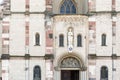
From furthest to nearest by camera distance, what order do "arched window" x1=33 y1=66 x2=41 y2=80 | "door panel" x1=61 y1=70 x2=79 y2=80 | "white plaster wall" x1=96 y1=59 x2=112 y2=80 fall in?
"door panel" x1=61 y1=70 x2=79 y2=80
"arched window" x1=33 y1=66 x2=41 y2=80
"white plaster wall" x1=96 y1=59 x2=112 y2=80

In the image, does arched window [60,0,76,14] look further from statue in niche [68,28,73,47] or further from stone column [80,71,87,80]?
stone column [80,71,87,80]

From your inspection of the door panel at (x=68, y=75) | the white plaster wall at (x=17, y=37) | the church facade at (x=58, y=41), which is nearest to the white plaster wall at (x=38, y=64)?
the church facade at (x=58, y=41)

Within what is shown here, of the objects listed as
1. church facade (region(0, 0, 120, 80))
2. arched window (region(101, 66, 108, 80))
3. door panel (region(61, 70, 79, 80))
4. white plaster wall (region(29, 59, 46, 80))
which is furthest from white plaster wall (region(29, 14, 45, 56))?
arched window (region(101, 66, 108, 80))

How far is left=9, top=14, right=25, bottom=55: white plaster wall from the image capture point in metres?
45.1

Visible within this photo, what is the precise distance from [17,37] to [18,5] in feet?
9.97

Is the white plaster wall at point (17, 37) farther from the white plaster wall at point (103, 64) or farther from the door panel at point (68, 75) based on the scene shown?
the white plaster wall at point (103, 64)

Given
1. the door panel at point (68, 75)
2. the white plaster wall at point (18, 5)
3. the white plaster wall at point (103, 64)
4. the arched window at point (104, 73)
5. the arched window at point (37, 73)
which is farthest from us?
the door panel at point (68, 75)

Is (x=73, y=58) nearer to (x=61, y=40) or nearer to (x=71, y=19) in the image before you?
(x=61, y=40)

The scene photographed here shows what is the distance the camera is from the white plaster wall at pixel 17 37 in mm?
45094

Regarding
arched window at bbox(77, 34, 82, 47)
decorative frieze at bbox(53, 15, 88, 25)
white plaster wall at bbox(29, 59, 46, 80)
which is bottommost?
white plaster wall at bbox(29, 59, 46, 80)

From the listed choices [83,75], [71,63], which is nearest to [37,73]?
[71,63]

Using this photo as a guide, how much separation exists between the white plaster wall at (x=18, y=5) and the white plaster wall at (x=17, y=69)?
15.9 ft

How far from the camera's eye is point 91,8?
4525 centimetres

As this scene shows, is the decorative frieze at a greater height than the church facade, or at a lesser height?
greater
